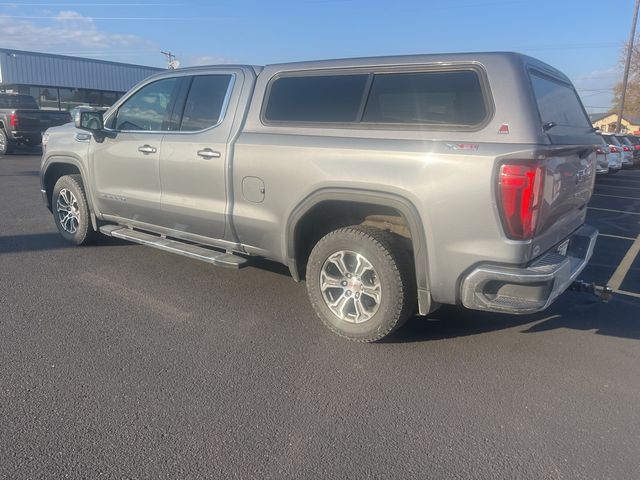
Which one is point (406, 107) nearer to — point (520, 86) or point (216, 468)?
point (520, 86)

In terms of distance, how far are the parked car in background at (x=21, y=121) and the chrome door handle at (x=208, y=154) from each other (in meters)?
14.1

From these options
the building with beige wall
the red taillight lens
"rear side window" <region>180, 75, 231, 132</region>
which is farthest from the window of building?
the building with beige wall

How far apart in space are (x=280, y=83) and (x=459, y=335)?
8.02 ft

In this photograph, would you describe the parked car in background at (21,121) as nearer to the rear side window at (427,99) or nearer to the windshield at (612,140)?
the rear side window at (427,99)

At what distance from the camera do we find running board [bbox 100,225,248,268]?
4555 mm

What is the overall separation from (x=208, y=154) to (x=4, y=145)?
1563 cm

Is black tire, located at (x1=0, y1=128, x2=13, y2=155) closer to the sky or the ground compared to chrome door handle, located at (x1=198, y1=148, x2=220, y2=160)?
closer to the sky

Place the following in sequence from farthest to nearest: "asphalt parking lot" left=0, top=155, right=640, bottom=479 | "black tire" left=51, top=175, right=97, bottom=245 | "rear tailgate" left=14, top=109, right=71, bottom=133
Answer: "rear tailgate" left=14, top=109, right=71, bottom=133 < "black tire" left=51, top=175, right=97, bottom=245 < "asphalt parking lot" left=0, top=155, right=640, bottom=479

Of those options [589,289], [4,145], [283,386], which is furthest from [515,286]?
[4,145]

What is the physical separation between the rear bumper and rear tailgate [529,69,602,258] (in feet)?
0.45

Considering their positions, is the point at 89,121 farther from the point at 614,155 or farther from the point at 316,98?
the point at 614,155

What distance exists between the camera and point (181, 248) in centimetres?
490

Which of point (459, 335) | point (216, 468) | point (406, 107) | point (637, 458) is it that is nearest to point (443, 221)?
point (406, 107)

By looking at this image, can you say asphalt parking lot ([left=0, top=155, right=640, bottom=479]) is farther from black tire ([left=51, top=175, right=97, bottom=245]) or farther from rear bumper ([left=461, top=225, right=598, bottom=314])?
black tire ([left=51, top=175, right=97, bottom=245])
